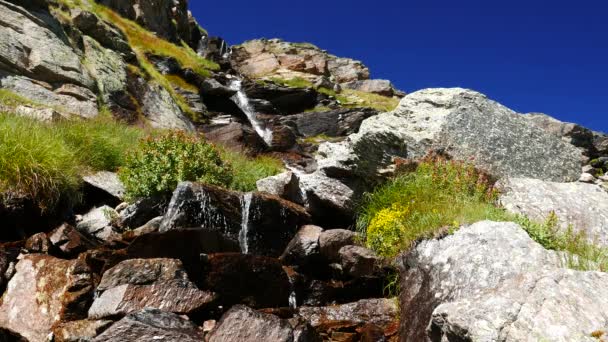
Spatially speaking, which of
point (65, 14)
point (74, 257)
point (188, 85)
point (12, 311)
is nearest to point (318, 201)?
point (74, 257)

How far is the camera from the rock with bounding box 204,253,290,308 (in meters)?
7.47

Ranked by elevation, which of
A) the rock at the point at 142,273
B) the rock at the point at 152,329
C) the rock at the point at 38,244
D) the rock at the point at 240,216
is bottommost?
the rock at the point at 152,329

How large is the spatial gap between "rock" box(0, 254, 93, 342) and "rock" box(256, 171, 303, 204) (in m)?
5.38

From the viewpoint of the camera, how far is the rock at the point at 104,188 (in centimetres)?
1082

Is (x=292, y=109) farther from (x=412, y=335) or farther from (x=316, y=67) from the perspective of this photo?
(x=412, y=335)

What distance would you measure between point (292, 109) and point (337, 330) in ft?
99.8

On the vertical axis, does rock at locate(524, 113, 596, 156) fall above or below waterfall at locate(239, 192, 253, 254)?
above

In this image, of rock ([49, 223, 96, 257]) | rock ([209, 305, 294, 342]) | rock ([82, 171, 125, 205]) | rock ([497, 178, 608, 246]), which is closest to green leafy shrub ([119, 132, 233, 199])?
rock ([82, 171, 125, 205])

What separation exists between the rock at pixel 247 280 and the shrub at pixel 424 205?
2.11 metres

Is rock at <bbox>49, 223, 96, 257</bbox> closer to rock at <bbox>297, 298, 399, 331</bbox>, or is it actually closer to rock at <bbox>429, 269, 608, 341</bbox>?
rock at <bbox>297, 298, 399, 331</bbox>

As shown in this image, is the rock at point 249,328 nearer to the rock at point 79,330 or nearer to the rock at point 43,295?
the rock at point 79,330

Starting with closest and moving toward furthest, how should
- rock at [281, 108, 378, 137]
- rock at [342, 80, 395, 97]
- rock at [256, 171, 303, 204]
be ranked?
rock at [256, 171, 303, 204]
rock at [281, 108, 378, 137]
rock at [342, 80, 395, 97]

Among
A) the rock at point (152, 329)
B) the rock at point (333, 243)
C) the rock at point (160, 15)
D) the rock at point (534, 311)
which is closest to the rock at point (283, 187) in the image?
the rock at point (333, 243)

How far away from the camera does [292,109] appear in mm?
37031
